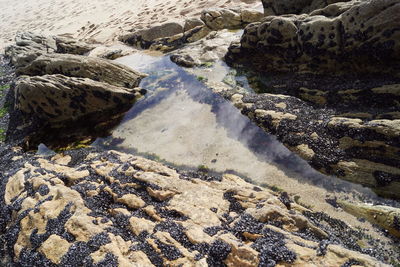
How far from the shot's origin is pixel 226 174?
35.2ft

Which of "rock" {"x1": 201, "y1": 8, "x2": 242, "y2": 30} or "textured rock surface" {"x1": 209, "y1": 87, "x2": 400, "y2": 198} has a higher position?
"rock" {"x1": 201, "y1": 8, "x2": 242, "y2": 30}

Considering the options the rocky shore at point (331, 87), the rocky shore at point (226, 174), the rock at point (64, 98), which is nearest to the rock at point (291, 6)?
the rocky shore at point (226, 174)

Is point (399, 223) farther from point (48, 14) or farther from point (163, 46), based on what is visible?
point (48, 14)

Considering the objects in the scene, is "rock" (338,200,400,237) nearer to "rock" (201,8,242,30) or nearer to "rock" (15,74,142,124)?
"rock" (15,74,142,124)

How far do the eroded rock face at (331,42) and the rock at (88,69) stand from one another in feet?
27.5

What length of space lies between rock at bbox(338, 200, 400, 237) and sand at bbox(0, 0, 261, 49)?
74.5 feet

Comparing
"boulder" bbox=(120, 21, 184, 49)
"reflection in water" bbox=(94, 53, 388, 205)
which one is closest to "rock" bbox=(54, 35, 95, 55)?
"boulder" bbox=(120, 21, 184, 49)

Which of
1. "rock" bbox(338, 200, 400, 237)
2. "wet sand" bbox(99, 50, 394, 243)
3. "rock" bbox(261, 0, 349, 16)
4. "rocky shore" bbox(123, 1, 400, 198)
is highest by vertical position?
"rock" bbox(261, 0, 349, 16)

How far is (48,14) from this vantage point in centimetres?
4081

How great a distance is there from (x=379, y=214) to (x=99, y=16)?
121ft

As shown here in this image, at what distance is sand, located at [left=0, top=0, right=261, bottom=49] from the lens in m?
28.6

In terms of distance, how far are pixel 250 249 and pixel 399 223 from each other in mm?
4833

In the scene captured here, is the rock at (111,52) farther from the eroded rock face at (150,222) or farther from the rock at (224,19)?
the eroded rock face at (150,222)

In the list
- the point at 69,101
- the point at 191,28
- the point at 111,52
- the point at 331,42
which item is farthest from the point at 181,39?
the point at 331,42
